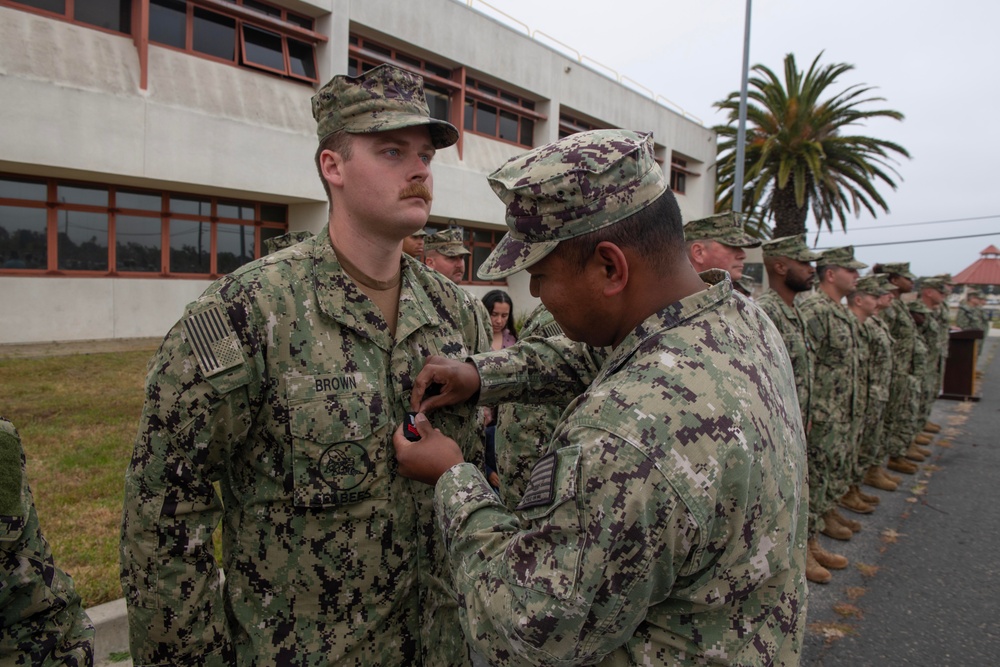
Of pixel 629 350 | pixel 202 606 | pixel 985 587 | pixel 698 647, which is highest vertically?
pixel 629 350

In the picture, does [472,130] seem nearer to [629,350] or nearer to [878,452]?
[878,452]

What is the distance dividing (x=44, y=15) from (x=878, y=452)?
1367cm

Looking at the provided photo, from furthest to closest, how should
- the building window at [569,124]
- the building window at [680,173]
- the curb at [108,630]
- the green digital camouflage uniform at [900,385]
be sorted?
the building window at [680,173], the building window at [569,124], the green digital camouflage uniform at [900,385], the curb at [108,630]

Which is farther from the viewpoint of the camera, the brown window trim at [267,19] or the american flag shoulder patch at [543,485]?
the brown window trim at [267,19]

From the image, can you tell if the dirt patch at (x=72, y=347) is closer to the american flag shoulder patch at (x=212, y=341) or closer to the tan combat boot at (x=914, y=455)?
the american flag shoulder patch at (x=212, y=341)

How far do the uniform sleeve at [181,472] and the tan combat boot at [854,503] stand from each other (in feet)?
20.2

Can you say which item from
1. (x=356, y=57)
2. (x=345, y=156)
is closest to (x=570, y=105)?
(x=356, y=57)

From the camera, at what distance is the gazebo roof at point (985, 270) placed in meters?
37.2

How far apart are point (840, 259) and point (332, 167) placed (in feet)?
18.0

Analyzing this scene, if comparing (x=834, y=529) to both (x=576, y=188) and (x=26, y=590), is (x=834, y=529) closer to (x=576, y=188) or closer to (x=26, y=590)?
(x=576, y=188)

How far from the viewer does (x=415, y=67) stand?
16594 millimetres

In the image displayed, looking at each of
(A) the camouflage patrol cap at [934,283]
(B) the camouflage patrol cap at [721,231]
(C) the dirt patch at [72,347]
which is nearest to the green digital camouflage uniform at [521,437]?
(B) the camouflage patrol cap at [721,231]

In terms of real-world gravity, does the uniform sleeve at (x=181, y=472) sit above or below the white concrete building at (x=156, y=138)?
below

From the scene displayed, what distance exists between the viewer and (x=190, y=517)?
1.71 m
